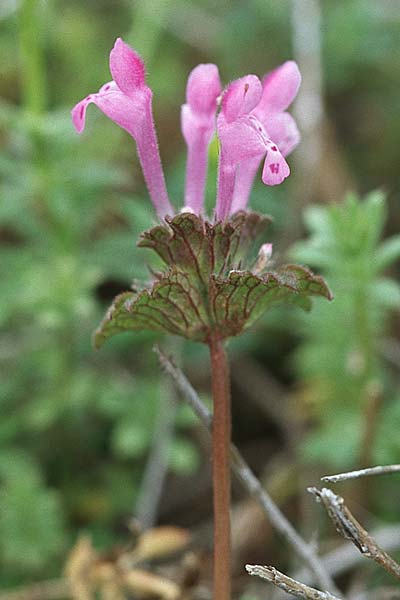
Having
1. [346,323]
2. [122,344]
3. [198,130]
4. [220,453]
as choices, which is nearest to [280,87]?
[198,130]

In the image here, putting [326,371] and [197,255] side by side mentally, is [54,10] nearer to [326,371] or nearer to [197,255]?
[326,371]

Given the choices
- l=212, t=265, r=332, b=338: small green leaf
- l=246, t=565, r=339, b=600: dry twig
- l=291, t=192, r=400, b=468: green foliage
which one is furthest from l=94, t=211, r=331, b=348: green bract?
l=291, t=192, r=400, b=468: green foliage

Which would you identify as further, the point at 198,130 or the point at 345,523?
the point at 198,130

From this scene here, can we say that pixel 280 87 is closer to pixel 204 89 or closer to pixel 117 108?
pixel 204 89

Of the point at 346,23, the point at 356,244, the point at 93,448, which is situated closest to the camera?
the point at 356,244

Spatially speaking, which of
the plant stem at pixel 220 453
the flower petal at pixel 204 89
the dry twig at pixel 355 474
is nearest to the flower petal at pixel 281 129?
the flower petal at pixel 204 89

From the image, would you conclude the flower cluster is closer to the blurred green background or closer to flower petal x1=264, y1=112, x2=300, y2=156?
flower petal x1=264, y1=112, x2=300, y2=156

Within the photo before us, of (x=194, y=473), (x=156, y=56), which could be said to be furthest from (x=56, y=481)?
(x=156, y=56)

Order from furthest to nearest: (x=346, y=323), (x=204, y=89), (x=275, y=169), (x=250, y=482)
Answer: (x=346, y=323) < (x=250, y=482) < (x=204, y=89) < (x=275, y=169)
